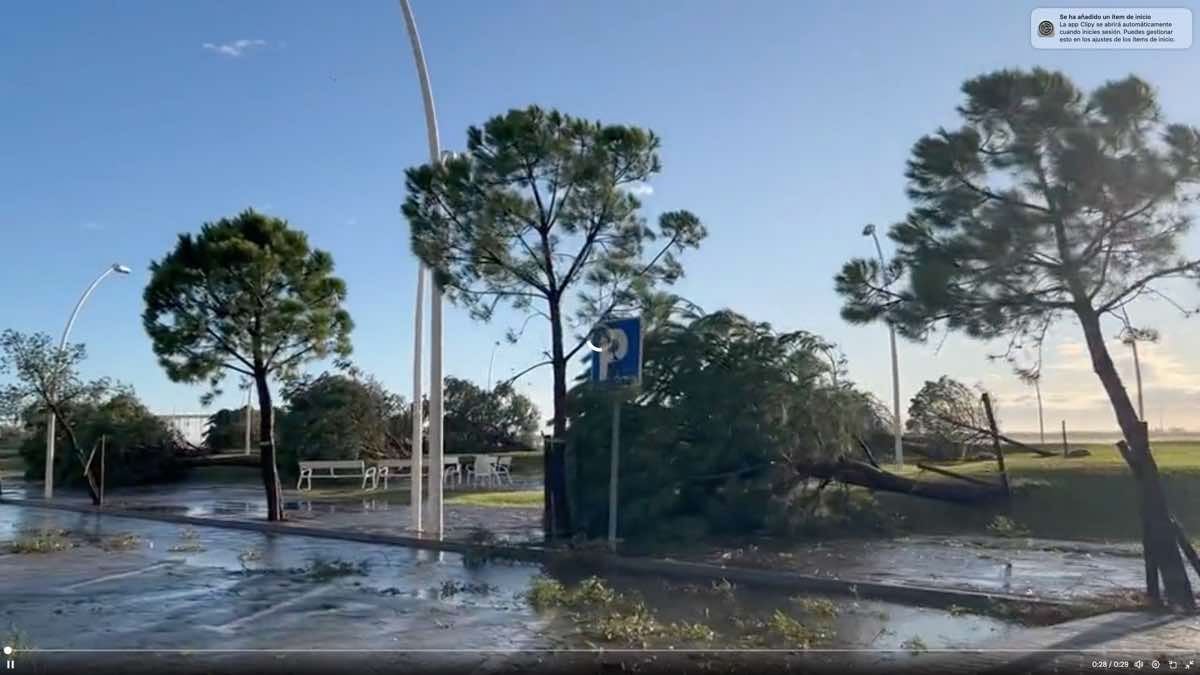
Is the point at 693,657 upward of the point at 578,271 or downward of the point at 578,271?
downward

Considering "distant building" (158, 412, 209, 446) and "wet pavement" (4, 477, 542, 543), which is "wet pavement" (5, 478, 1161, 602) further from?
"distant building" (158, 412, 209, 446)

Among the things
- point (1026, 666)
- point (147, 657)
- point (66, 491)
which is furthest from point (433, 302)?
A: point (66, 491)

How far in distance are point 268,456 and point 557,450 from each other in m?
8.16

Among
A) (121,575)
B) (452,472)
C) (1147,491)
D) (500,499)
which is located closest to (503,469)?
(452,472)

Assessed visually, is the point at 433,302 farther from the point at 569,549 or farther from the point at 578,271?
the point at 569,549

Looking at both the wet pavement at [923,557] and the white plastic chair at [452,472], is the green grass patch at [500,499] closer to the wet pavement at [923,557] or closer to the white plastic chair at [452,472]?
the wet pavement at [923,557]

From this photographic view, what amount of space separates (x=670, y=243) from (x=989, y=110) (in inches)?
271

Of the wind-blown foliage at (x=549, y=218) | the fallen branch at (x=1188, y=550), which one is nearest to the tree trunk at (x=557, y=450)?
the wind-blown foliage at (x=549, y=218)

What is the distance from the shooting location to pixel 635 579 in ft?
39.9

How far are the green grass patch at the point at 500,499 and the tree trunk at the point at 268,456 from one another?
5.40 metres

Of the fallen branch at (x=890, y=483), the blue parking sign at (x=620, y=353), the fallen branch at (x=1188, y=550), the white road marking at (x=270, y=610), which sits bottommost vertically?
the white road marking at (x=270, y=610)

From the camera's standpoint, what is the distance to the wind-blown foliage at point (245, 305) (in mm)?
21078

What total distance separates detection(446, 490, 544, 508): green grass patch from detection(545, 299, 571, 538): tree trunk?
26.5ft

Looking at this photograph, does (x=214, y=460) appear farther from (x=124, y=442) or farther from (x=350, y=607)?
(x=350, y=607)
